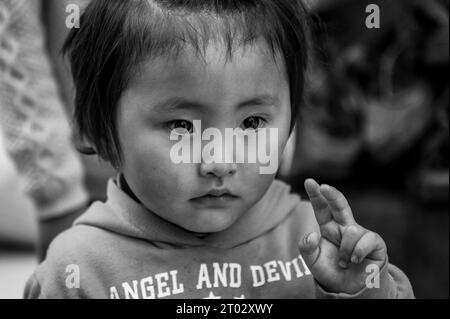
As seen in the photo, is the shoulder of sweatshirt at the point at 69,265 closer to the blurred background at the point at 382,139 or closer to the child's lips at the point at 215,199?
the child's lips at the point at 215,199

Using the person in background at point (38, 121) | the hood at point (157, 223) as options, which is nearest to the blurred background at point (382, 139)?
the person in background at point (38, 121)

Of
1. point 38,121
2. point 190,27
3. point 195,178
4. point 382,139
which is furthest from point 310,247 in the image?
point 382,139

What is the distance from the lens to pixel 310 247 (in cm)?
77

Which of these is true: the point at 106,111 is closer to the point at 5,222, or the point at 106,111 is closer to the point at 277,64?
the point at 277,64

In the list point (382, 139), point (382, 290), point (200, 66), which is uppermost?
point (382, 139)

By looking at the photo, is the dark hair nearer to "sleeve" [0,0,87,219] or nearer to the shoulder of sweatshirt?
the shoulder of sweatshirt

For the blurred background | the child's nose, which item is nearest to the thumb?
the child's nose

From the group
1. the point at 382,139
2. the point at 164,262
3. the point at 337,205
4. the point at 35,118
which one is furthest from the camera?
the point at 382,139

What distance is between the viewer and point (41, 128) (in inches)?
46.1

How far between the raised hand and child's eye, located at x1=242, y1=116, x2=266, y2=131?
93 millimetres

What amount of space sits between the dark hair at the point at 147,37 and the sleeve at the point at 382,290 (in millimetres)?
226

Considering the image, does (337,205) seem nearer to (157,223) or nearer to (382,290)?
(382,290)

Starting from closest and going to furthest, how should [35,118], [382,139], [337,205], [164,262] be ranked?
1. [337,205]
2. [164,262]
3. [35,118]
4. [382,139]

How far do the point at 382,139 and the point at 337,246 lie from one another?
1.01 m
